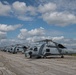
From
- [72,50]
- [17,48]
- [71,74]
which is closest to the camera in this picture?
[71,74]

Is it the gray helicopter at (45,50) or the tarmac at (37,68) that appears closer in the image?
the tarmac at (37,68)

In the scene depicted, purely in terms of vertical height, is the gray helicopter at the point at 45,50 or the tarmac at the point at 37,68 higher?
the gray helicopter at the point at 45,50

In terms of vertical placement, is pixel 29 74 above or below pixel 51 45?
below

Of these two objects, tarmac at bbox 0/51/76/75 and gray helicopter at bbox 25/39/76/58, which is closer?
tarmac at bbox 0/51/76/75

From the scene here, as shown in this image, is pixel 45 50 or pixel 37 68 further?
pixel 45 50

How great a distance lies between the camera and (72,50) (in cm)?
3925

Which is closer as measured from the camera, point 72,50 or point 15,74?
point 15,74

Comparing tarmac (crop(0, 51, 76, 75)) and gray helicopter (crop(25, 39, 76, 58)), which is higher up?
gray helicopter (crop(25, 39, 76, 58))

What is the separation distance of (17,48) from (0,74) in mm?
58663

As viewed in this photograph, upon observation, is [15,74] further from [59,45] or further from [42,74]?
[59,45]

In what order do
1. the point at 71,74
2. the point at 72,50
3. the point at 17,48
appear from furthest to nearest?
1. the point at 17,48
2. the point at 72,50
3. the point at 71,74

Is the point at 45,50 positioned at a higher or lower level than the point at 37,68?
higher

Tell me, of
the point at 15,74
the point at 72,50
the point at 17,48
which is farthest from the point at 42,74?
the point at 17,48

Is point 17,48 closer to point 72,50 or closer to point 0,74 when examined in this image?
point 72,50
